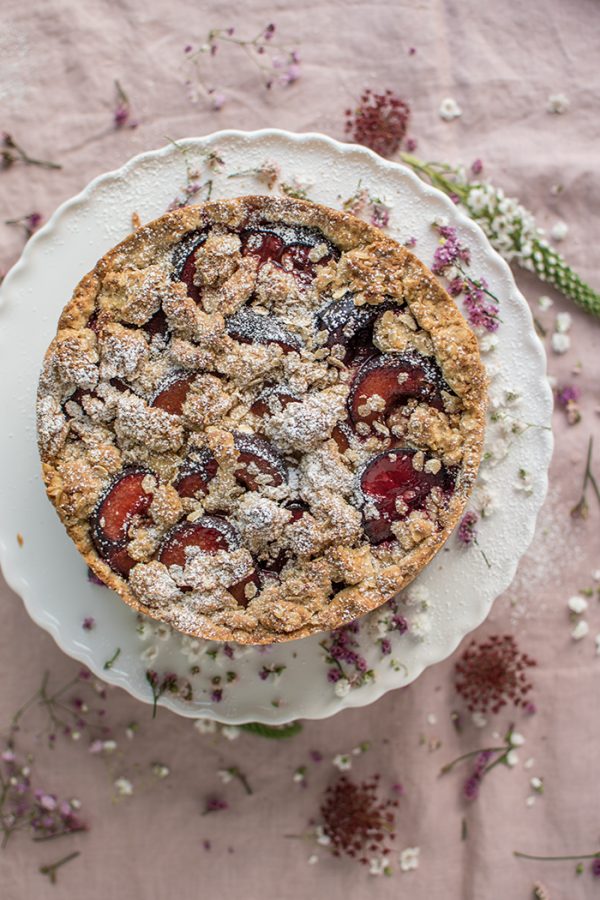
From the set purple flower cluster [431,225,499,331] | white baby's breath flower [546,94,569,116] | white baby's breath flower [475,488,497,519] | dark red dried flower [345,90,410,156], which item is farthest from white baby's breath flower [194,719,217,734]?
white baby's breath flower [546,94,569,116]

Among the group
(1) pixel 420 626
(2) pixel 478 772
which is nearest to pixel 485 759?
(2) pixel 478 772

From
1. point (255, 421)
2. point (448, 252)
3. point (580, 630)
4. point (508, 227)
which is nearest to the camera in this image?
point (255, 421)

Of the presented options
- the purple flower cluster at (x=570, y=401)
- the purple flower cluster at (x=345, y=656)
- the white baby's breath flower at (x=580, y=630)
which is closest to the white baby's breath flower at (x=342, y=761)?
the purple flower cluster at (x=345, y=656)

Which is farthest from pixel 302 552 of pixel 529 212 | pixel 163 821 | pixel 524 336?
pixel 529 212

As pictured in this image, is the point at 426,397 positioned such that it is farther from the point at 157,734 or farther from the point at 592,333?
the point at 157,734

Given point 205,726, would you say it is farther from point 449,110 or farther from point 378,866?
point 449,110

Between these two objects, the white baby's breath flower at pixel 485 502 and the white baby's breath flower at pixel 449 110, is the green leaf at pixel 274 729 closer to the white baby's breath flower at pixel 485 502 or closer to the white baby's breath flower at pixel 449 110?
the white baby's breath flower at pixel 485 502
